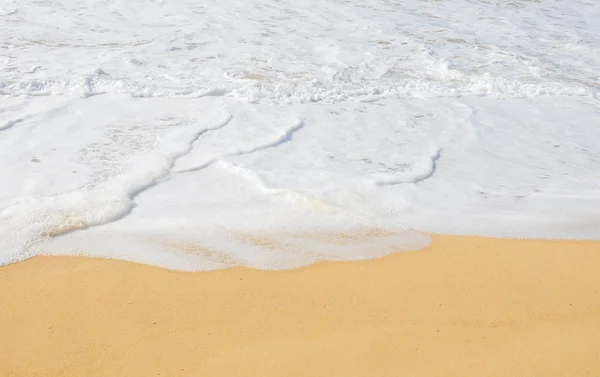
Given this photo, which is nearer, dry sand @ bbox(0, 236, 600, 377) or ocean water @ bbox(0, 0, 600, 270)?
dry sand @ bbox(0, 236, 600, 377)

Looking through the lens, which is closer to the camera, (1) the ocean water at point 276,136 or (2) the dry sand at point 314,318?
(2) the dry sand at point 314,318

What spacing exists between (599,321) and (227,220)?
1944 mm

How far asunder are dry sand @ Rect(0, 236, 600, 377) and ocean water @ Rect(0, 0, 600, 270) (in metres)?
0.20

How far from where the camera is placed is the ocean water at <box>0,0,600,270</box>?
3.79 m

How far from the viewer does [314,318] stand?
120 inches

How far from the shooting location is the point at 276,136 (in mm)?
5242

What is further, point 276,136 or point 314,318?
point 276,136

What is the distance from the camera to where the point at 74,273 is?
10.8 ft

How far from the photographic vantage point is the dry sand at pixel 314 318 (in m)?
2.73

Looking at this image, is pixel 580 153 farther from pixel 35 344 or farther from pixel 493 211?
pixel 35 344

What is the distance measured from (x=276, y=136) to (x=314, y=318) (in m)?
→ 2.40

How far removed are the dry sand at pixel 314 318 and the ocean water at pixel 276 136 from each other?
0.66 ft

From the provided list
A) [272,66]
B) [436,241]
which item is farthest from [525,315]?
[272,66]

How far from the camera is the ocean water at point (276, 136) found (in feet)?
12.4
